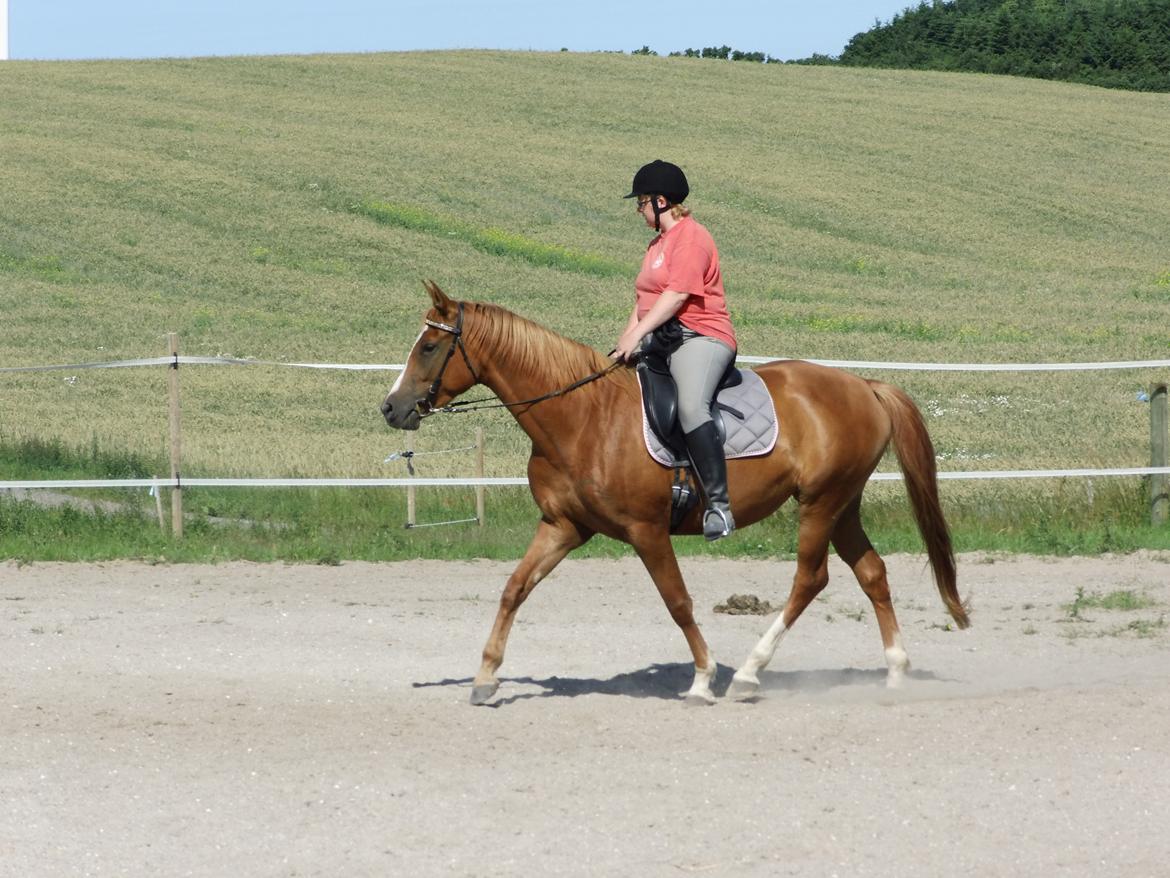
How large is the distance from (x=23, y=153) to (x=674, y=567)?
38791mm

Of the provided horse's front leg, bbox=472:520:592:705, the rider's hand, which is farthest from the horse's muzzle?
the rider's hand

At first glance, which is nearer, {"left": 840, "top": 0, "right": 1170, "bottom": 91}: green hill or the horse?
the horse

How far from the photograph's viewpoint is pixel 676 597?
7723 millimetres

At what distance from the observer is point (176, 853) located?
527 centimetres

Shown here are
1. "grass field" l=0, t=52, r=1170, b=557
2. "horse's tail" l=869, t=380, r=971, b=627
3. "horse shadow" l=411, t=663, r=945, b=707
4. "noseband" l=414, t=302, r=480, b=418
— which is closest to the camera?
"noseband" l=414, t=302, r=480, b=418

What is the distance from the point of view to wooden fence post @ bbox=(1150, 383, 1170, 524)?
43.5 ft

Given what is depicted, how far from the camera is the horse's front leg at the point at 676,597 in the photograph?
765cm

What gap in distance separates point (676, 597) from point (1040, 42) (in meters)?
82.7

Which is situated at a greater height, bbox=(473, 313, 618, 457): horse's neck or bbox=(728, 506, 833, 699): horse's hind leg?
bbox=(473, 313, 618, 457): horse's neck

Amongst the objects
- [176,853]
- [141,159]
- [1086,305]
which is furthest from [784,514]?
[141,159]

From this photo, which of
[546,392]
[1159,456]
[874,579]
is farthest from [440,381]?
[1159,456]

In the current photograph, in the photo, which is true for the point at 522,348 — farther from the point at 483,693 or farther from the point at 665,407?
→ the point at 483,693

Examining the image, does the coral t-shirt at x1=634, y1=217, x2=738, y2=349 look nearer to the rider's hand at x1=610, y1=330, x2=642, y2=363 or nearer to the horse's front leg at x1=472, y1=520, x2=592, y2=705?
the rider's hand at x1=610, y1=330, x2=642, y2=363

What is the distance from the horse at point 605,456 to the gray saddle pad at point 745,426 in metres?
0.05
